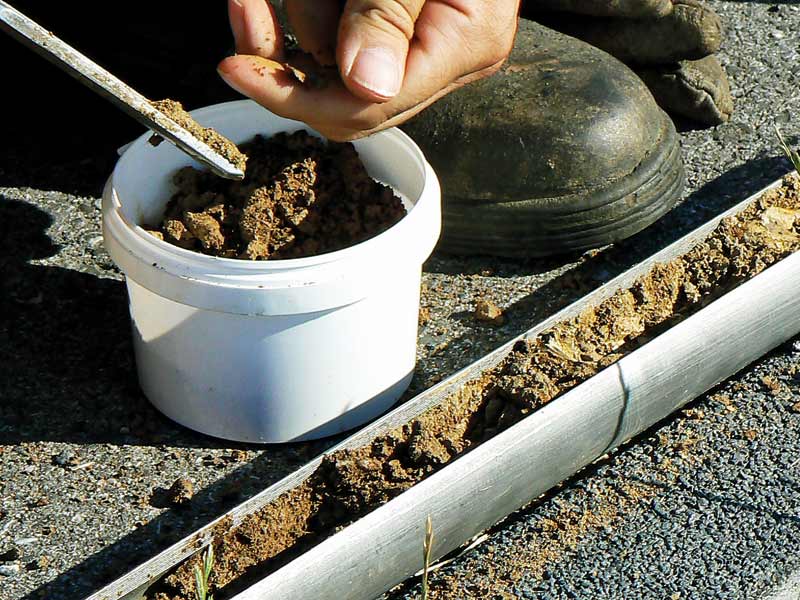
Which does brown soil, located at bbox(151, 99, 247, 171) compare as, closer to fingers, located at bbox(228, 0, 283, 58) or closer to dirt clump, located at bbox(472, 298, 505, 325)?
fingers, located at bbox(228, 0, 283, 58)

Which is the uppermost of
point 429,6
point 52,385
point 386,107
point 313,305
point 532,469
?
point 429,6

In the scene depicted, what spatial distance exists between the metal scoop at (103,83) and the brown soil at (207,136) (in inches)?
0.7

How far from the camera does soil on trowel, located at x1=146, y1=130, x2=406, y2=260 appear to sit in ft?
6.09

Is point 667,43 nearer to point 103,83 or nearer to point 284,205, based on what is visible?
point 284,205

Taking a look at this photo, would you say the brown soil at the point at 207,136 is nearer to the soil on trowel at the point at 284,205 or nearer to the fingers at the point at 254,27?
the soil on trowel at the point at 284,205

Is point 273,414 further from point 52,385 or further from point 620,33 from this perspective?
point 620,33

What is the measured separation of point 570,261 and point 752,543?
0.82 meters

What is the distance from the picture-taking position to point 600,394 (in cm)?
175

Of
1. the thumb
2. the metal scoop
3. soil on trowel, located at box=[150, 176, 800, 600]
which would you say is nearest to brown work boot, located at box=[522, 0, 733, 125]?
soil on trowel, located at box=[150, 176, 800, 600]

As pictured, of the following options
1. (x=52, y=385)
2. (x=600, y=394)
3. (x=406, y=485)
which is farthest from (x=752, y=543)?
(x=52, y=385)

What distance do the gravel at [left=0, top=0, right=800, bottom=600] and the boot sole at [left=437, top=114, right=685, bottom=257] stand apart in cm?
5

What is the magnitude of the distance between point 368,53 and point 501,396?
60cm

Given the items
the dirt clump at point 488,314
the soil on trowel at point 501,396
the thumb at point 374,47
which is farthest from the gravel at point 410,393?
the thumb at point 374,47

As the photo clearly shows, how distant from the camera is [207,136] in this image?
1836 mm
